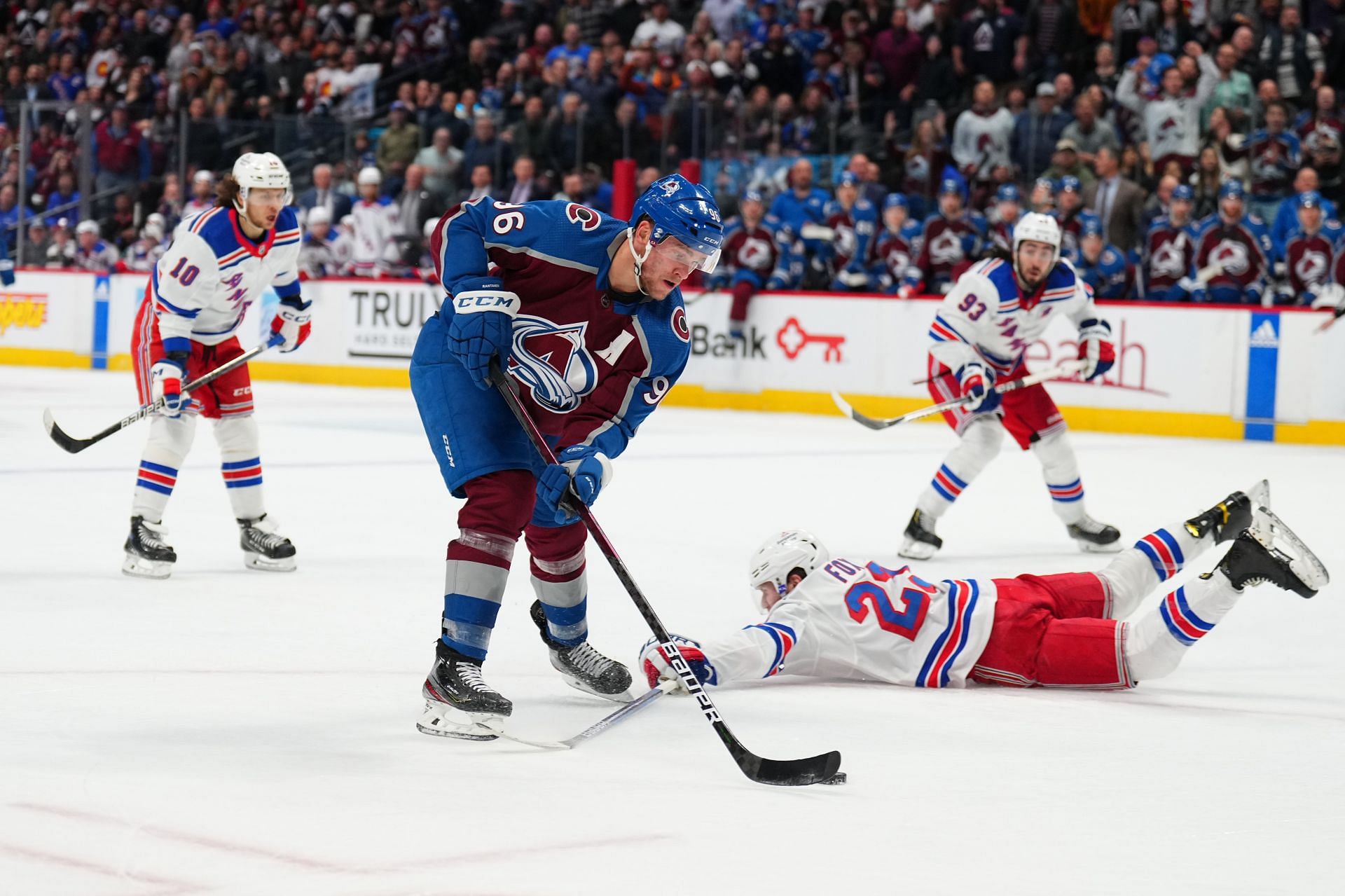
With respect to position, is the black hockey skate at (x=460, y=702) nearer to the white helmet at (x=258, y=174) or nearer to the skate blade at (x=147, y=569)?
the skate blade at (x=147, y=569)

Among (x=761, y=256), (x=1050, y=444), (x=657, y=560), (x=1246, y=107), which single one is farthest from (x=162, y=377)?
(x=1246, y=107)

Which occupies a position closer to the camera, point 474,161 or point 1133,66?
point 1133,66

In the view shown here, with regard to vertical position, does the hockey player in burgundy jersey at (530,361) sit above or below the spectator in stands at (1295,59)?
below

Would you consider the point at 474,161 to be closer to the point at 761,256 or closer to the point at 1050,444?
the point at 761,256

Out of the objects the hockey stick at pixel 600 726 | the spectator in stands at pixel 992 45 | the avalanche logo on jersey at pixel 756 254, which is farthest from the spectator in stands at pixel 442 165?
the hockey stick at pixel 600 726

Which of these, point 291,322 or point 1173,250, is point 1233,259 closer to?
point 1173,250

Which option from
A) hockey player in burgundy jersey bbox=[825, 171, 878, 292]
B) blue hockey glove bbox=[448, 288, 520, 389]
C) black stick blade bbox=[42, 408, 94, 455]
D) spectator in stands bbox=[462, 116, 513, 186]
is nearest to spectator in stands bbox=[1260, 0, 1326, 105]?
hockey player in burgundy jersey bbox=[825, 171, 878, 292]

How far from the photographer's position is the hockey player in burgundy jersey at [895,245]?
1275 centimetres

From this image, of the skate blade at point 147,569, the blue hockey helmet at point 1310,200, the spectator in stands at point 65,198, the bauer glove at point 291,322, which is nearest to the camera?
the skate blade at point 147,569

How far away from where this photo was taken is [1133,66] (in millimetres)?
13062

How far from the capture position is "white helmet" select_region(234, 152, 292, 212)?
555cm

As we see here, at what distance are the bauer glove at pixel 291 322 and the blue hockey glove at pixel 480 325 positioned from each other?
2.67m

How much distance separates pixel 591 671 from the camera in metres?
3.99

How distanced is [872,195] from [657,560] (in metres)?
7.64
